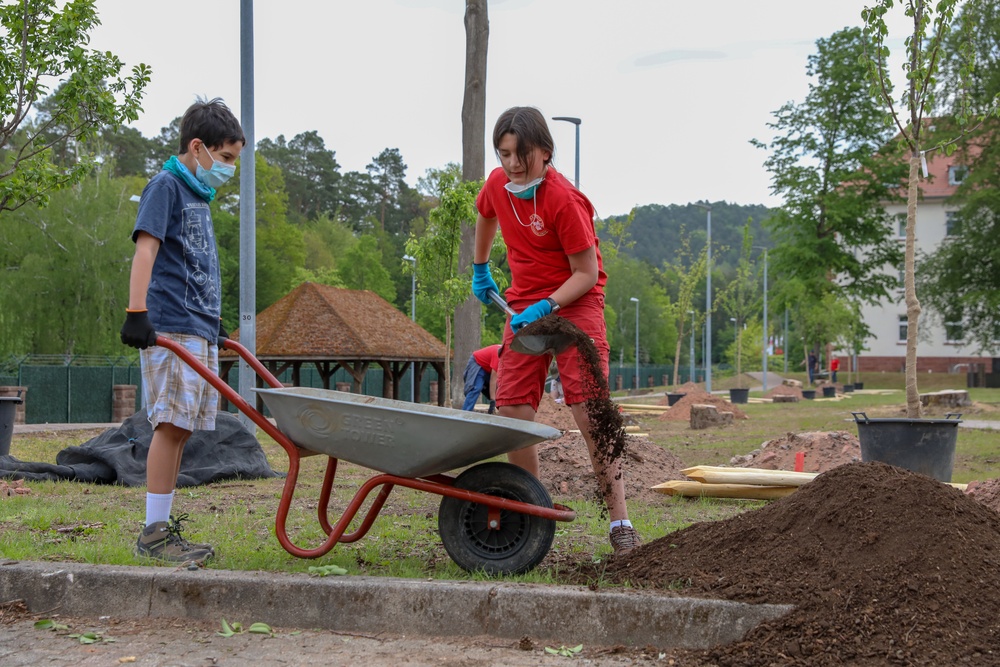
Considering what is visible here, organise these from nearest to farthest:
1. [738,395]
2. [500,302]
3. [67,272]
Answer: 1. [500,302]
2. [738,395]
3. [67,272]

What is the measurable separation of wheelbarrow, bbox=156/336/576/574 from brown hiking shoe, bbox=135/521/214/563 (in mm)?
424

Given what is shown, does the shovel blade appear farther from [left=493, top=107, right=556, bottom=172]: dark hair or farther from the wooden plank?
the wooden plank

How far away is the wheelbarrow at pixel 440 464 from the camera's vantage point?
3.19 meters

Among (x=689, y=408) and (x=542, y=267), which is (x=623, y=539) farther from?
(x=689, y=408)

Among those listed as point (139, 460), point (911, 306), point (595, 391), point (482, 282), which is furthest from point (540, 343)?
point (139, 460)

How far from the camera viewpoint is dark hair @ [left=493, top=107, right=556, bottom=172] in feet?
12.1

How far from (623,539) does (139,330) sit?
1977 millimetres

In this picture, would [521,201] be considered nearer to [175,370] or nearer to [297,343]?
[175,370]

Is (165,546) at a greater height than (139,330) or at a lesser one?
lesser

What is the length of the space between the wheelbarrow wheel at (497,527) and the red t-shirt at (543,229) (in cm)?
79

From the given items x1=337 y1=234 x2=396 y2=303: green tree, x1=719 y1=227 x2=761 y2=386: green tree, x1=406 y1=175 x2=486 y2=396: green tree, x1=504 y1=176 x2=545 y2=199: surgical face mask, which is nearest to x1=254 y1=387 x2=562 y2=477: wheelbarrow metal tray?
x1=504 y1=176 x2=545 y2=199: surgical face mask

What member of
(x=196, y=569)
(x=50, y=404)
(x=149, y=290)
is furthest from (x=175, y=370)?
(x=50, y=404)

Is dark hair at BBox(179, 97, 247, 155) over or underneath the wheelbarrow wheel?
over

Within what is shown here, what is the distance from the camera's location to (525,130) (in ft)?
12.1
